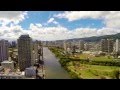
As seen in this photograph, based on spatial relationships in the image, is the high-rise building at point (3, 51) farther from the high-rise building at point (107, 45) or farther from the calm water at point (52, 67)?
the high-rise building at point (107, 45)

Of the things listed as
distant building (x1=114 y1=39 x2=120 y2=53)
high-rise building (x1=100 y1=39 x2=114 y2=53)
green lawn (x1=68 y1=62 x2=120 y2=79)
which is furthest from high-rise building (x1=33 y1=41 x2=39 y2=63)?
distant building (x1=114 y1=39 x2=120 y2=53)

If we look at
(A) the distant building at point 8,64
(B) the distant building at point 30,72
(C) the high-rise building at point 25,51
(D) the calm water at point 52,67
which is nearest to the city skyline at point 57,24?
(C) the high-rise building at point 25,51

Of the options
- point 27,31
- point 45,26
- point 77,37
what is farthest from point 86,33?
point 27,31
